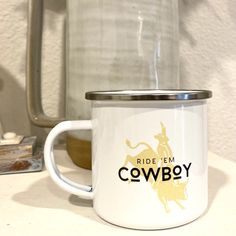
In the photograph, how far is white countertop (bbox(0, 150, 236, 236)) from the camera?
23cm

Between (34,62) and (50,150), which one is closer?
(50,150)

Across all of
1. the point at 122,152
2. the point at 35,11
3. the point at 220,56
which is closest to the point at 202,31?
the point at 220,56

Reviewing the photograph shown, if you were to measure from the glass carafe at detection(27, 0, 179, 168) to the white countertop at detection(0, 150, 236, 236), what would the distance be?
7 cm

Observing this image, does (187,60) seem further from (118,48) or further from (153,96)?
(153,96)

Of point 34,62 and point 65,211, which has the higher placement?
point 34,62

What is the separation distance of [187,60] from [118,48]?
22cm

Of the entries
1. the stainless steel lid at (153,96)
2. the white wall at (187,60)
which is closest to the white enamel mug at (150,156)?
the stainless steel lid at (153,96)

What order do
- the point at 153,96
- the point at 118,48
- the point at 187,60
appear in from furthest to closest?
the point at 187,60, the point at 118,48, the point at 153,96

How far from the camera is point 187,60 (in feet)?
1.76

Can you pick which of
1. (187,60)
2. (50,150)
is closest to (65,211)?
(50,150)

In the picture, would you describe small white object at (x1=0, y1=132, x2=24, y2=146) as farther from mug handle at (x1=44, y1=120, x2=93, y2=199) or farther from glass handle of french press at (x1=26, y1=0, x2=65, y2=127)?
mug handle at (x1=44, y1=120, x2=93, y2=199)

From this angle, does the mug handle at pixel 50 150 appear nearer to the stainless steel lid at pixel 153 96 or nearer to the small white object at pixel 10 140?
the stainless steel lid at pixel 153 96

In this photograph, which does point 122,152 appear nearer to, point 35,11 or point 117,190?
point 117,190

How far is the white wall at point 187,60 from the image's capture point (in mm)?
484
